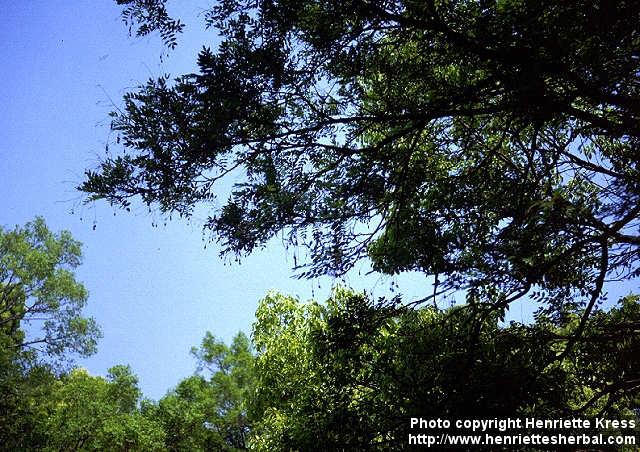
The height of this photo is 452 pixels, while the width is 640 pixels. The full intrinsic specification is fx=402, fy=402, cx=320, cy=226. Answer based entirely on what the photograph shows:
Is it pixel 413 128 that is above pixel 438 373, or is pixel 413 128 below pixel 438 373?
above

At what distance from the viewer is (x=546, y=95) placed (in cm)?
377

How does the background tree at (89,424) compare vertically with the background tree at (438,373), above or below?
below

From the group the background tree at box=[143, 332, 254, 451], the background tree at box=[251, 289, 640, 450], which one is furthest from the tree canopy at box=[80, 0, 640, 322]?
the background tree at box=[143, 332, 254, 451]

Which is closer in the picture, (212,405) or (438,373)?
(438,373)

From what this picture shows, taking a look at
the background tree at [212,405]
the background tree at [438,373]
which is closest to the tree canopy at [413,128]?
the background tree at [438,373]

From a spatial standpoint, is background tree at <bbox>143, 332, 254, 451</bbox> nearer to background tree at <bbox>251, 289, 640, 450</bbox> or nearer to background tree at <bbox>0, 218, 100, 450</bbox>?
background tree at <bbox>0, 218, 100, 450</bbox>

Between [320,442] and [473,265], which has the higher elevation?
[473,265]

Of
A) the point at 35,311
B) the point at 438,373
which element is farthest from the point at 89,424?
the point at 438,373

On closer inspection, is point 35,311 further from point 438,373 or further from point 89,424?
point 438,373

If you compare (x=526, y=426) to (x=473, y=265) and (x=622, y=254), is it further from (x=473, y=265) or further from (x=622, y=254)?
(x=622, y=254)

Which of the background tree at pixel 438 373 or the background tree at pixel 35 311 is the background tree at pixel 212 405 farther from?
the background tree at pixel 438 373

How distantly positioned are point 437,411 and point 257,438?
7036 millimetres

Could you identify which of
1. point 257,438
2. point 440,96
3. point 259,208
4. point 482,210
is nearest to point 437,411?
point 482,210

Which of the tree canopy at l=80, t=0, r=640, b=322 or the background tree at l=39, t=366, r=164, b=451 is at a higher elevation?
the tree canopy at l=80, t=0, r=640, b=322
